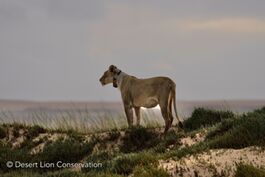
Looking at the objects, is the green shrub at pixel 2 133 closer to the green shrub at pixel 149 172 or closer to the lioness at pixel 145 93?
the lioness at pixel 145 93

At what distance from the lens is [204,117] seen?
2045 centimetres

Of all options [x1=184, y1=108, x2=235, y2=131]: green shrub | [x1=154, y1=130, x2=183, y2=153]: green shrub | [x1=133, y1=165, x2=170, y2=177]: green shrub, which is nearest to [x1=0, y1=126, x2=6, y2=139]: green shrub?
[x1=184, y1=108, x2=235, y2=131]: green shrub

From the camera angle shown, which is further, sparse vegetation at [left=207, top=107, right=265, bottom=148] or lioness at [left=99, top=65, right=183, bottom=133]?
lioness at [left=99, top=65, right=183, bottom=133]

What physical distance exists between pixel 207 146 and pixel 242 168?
10.3ft

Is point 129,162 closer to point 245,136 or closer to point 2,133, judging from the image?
point 245,136

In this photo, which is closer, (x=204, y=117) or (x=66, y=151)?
(x=66, y=151)

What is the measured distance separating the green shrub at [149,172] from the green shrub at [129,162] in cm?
58

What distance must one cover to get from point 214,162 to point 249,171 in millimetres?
1336

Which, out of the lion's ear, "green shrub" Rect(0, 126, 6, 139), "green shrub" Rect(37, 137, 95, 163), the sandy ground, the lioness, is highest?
the lion's ear

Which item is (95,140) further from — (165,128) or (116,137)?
(165,128)

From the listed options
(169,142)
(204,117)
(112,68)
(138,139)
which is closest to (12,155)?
(138,139)

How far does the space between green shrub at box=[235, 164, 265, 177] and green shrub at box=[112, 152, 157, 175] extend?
2175 mm

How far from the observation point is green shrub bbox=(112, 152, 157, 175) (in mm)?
11859

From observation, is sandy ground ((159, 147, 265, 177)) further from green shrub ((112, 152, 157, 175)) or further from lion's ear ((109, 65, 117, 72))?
lion's ear ((109, 65, 117, 72))
